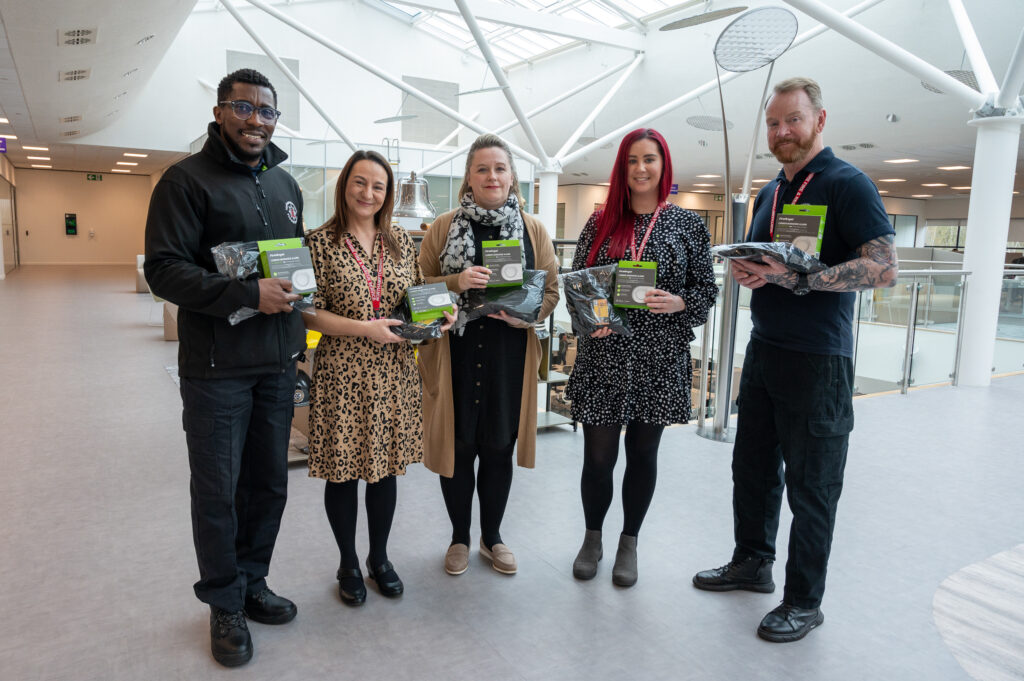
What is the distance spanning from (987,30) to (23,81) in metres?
15.0

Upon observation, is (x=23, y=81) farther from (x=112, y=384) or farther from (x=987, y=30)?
(x=987, y=30)

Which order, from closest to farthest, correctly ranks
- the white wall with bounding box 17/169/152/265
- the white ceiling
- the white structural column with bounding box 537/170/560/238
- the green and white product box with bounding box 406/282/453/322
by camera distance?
the green and white product box with bounding box 406/282/453/322 < the white ceiling < the white structural column with bounding box 537/170/560/238 < the white wall with bounding box 17/169/152/265

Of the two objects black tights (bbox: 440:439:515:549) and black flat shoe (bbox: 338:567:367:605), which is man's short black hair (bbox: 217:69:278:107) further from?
black flat shoe (bbox: 338:567:367:605)

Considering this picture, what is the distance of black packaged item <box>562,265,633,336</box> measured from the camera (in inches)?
102

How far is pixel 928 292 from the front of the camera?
6.91 metres

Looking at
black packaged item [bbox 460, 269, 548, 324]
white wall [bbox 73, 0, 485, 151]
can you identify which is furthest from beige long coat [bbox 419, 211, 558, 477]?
white wall [bbox 73, 0, 485, 151]

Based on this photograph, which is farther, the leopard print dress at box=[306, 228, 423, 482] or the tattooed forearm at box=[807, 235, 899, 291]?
the leopard print dress at box=[306, 228, 423, 482]

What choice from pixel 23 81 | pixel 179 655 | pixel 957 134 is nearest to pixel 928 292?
pixel 179 655

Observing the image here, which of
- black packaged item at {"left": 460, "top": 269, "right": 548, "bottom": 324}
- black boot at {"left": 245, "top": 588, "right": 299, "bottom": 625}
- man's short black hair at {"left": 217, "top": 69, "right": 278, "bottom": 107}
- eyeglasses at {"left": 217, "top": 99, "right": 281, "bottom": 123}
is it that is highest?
man's short black hair at {"left": 217, "top": 69, "right": 278, "bottom": 107}

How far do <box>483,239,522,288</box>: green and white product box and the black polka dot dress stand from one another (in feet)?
1.31

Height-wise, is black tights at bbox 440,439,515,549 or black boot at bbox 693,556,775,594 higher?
black tights at bbox 440,439,515,549

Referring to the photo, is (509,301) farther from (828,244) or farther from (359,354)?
(828,244)

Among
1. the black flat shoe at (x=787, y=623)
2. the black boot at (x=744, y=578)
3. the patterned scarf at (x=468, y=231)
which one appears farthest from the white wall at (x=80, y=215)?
the black flat shoe at (x=787, y=623)

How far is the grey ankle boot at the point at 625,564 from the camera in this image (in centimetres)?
279
